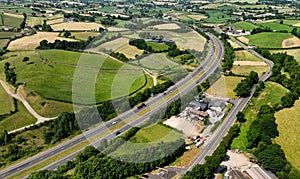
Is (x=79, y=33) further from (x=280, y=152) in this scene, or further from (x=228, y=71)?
(x=280, y=152)

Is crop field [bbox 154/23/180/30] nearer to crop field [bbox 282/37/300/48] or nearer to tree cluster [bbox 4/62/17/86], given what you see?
crop field [bbox 282/37/300/48]

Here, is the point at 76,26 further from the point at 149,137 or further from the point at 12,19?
the point at 149,137

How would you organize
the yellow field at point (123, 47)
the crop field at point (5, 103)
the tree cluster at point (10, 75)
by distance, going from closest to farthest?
the crop field at point (5, 103) < the tree cluster at point (10, 75) < the yellow field at point (123, 47)

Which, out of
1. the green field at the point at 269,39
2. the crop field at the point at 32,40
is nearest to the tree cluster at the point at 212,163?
the green field at the point at 269,39

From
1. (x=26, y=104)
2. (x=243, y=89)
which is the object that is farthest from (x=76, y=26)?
(x=243, y=89)

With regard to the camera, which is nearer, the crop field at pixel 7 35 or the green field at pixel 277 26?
the crop field at pixel 7 35

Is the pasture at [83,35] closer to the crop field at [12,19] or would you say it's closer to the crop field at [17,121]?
→ the crop field at [12,19]

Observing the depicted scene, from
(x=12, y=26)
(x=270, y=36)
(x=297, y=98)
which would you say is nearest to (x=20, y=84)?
(x=297, y=98)
